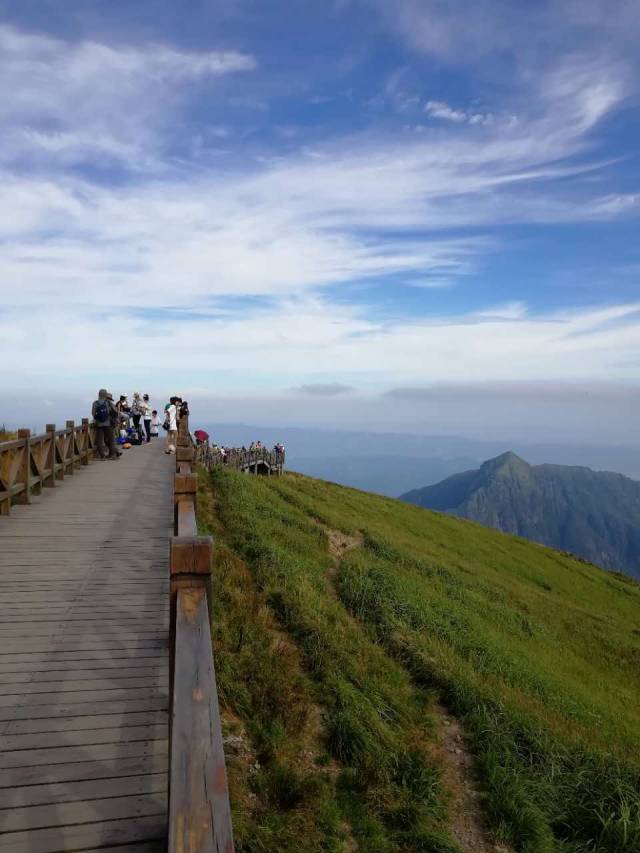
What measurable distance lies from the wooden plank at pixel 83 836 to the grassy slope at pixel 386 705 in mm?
1831

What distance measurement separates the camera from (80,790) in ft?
Result: 13.9

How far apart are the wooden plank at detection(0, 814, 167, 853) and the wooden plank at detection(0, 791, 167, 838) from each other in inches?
1.9

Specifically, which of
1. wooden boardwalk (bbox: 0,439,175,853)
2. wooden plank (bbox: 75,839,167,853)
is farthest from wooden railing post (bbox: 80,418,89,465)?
wooden plank (bbox: 75,839,167,853)

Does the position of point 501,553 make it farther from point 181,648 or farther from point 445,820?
point 181,648

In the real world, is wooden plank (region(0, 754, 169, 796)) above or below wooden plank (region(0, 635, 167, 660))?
below

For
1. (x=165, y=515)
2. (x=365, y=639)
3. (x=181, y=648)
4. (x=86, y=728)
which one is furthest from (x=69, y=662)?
(x=165, y=515)

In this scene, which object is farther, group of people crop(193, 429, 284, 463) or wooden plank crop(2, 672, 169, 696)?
group of people crop(193, 429, 284, 463)

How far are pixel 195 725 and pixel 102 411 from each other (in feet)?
61.8

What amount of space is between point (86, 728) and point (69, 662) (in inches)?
50.5

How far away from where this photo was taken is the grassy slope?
6.44 meters

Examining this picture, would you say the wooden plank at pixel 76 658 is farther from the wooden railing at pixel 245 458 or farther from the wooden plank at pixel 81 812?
the wooden railing at pixel 245 458

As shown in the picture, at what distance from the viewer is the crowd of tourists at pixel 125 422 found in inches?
806

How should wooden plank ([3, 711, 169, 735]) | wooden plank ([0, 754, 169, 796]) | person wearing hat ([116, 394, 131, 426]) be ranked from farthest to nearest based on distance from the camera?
person wearing hat ([116, 394, 131, 426])
wooden plank ([3, 711, 169, 735])
wooden plank ([0, 754, 169, 796])

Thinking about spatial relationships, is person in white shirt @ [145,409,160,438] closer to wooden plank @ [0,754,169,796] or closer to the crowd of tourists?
the crowd of tourists
